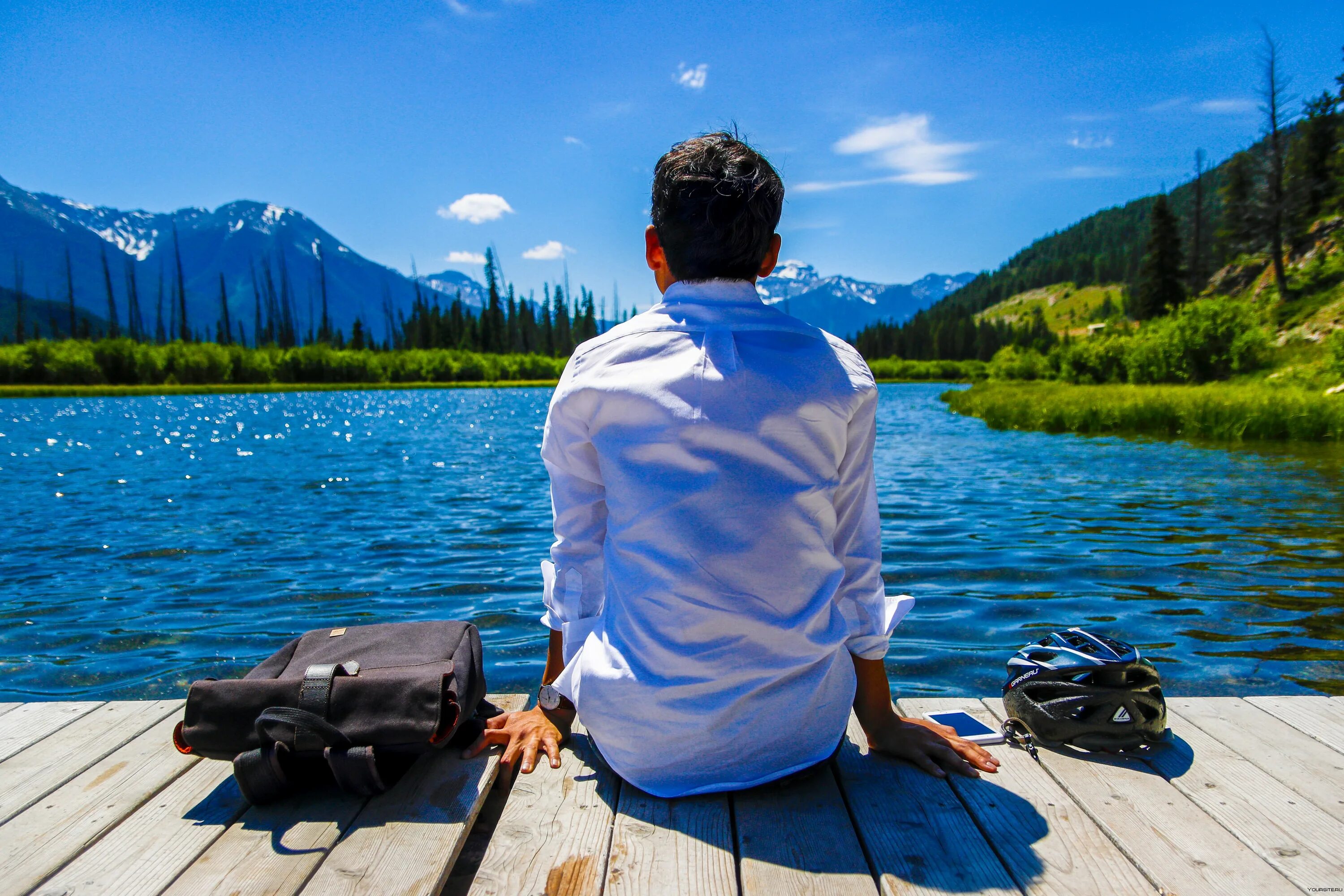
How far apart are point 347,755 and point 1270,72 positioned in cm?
6571

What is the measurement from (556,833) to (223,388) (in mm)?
84330

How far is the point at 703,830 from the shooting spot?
6.75ft

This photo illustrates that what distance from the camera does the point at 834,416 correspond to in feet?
6.72

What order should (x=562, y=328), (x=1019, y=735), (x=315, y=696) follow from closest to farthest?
(x=315, y=696) < (x=1019, y=735) < (x=562, y=328)

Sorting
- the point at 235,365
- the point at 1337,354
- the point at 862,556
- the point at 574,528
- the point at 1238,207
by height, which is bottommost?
the point at 862,556

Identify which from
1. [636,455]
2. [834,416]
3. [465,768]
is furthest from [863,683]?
[465,768]

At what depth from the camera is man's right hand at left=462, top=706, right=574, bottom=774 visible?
2477mm

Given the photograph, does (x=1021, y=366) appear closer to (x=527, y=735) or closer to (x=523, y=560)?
(x=523, y=560)

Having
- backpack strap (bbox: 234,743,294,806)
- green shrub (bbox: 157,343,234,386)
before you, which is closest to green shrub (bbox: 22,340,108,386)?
green shrub (bbox: 157,343,234,386)

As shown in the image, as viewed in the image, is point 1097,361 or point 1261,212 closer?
point 1097,361

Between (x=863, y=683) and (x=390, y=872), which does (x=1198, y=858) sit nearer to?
(x=863, y=683)

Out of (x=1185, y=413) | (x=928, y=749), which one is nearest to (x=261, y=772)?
Result: (x=928, y=749)

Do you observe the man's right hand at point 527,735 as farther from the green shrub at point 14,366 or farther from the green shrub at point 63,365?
the green shrub at point 14,366

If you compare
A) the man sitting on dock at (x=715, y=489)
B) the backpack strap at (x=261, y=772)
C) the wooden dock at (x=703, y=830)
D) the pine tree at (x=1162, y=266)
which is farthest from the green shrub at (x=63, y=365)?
the pine tree at (x=1162, y=266)
